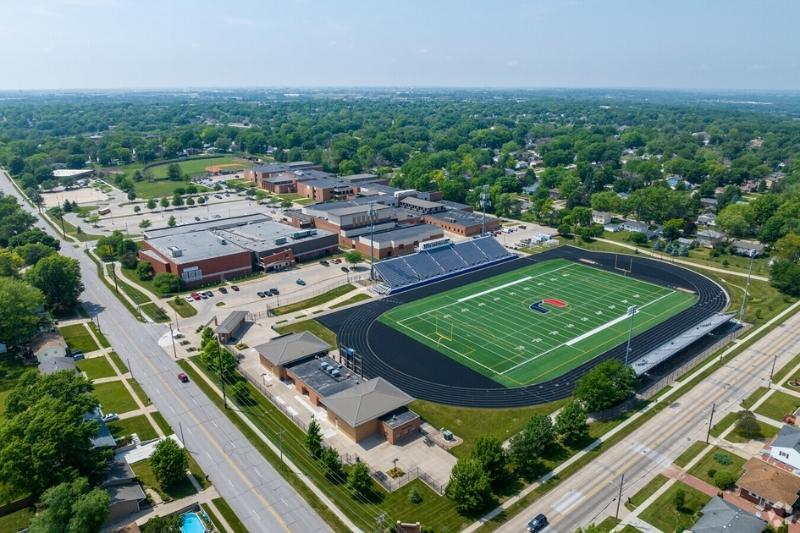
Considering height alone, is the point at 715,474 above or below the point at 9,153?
below

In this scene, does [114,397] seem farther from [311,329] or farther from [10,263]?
[10,263]

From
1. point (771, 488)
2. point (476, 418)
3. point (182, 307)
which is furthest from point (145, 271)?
point (771, 488)

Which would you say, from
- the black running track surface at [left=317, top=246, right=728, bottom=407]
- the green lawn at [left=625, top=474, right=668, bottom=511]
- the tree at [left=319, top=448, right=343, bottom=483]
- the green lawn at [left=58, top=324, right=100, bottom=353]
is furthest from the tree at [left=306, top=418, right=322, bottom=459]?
the green lawn at [left=58, top=324, right=100, bottom=353]

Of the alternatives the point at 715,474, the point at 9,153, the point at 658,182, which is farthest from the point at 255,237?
the point at 9,153

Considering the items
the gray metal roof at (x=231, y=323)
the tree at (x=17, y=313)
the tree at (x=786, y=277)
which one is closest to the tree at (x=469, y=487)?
the gray metal roof at (x=231, y=323)

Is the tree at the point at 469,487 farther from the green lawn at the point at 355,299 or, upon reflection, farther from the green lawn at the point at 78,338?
the green lawn at the point at 78,338

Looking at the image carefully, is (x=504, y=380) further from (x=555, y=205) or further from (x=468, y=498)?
(x=555, y=205)
